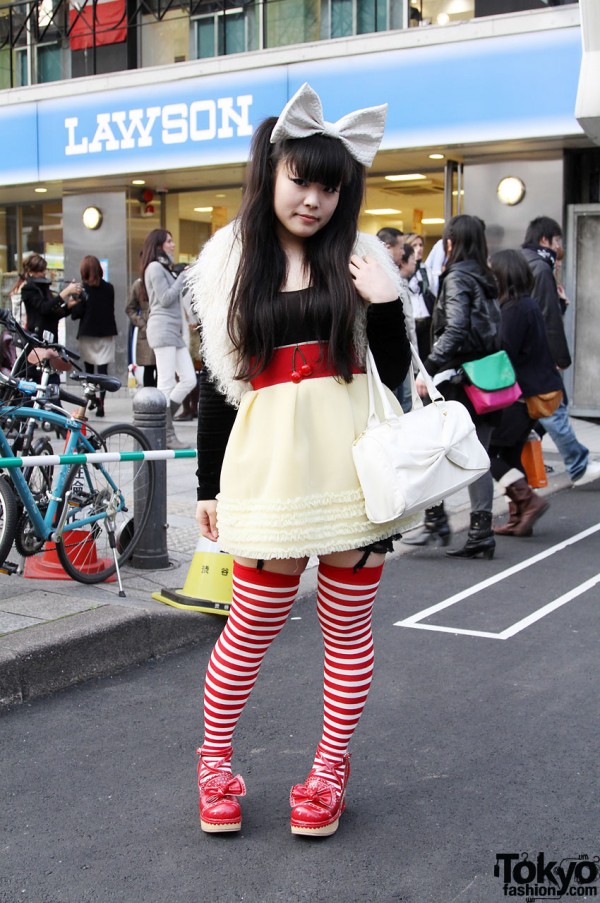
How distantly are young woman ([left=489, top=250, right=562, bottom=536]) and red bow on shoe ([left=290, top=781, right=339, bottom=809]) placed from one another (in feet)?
13.5

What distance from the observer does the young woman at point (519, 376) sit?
7.01 meters

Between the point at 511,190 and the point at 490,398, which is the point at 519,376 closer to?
the point at 490,398

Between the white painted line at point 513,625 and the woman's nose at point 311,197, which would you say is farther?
the white painted line at point 513,625

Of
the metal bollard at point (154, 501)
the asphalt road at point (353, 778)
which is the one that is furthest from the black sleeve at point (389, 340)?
the metal bollard at point (154, 501)

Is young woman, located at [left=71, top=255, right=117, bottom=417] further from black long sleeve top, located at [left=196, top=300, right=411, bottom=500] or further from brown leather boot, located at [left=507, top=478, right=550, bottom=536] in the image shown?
black long sleeve top, located at [left=196, top=300, right=411, bottom=500]

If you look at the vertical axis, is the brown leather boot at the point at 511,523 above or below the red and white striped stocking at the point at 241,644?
below

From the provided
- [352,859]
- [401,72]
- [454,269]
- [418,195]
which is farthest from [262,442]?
[418,195]

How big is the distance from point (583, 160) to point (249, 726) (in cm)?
1097

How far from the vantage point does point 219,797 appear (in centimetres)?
299

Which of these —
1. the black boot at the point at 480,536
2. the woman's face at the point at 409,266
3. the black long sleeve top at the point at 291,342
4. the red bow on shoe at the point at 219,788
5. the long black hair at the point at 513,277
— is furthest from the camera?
the woman's face at the point at 409,266

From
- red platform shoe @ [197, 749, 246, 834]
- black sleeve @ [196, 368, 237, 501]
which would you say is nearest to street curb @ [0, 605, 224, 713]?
red platform shoe @ [197, 749, 246, 834]

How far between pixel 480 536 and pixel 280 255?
12.6 feet

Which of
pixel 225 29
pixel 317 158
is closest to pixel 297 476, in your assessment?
pixel 317 158

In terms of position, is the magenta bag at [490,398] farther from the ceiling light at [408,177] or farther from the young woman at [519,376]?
the ceiling light at [408,177]
